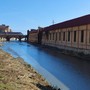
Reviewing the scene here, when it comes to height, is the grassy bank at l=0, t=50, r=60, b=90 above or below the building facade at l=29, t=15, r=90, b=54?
below

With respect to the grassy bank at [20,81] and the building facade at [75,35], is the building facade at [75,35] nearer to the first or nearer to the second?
the building facade at [75,35]

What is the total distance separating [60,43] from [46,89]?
38093mm

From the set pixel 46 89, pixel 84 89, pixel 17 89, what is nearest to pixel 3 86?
pixel 17 89

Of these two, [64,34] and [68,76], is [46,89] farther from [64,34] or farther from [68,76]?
[64,34]

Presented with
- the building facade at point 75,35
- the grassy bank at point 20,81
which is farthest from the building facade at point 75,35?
the grassy bank at point 20,81

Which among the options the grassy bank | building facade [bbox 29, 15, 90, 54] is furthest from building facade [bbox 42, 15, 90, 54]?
the grassy bank

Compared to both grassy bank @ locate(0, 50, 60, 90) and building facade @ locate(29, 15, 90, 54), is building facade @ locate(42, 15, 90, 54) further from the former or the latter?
grassy bank @ locate(0, 50, 60, 90)

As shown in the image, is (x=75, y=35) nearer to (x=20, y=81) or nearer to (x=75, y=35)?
(x=75, y=35)

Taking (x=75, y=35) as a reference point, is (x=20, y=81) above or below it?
below

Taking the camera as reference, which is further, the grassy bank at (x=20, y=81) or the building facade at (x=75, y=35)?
the building facade at (x=75, y=35)

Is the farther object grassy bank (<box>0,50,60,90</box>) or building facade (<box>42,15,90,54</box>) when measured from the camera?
building facade (<box>42,15,90,54</box>)

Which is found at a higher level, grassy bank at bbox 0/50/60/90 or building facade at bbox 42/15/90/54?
building facade at bbox 42/15/90/54

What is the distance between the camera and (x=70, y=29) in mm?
42719

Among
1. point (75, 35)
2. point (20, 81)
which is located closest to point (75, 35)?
point (75, 35)
